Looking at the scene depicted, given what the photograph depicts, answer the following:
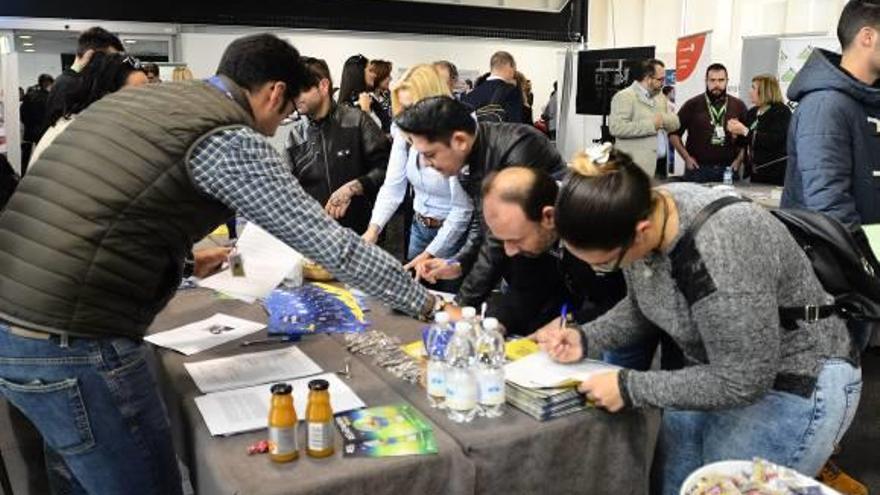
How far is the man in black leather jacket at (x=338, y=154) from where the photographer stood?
3266 mm

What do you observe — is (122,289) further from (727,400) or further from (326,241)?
(727,400)

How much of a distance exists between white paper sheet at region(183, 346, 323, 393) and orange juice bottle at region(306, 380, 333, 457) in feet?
1.31

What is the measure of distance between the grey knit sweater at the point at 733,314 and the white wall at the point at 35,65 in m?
7.46

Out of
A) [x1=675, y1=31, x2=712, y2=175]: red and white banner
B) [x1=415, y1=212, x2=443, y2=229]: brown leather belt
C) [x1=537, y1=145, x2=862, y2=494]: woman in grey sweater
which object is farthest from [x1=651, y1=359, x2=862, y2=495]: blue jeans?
[x1=675, y1=31, x2=712, y2=175]: red and white banner

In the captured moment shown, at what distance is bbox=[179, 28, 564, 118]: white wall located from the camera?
7656 millimetres

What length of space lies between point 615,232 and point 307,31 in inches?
297

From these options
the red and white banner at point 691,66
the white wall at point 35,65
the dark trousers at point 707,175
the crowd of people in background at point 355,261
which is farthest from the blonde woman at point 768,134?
the white wall at point 35,65

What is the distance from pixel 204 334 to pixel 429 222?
1.14 m

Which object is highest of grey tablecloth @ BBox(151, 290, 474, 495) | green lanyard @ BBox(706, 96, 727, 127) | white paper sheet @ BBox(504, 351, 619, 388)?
green lanyard @ BBox(706, 96, 727, 127)

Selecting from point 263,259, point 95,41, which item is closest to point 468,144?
point 263,259

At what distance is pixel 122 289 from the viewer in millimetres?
1328

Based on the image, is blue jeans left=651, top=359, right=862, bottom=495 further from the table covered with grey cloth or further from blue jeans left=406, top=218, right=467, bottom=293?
blue jeans left=406, top=218, right=467, bottom=293

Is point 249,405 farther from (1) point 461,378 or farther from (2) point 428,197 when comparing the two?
(2) point 428,197

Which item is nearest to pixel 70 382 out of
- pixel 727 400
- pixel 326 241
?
pixel 326 241
